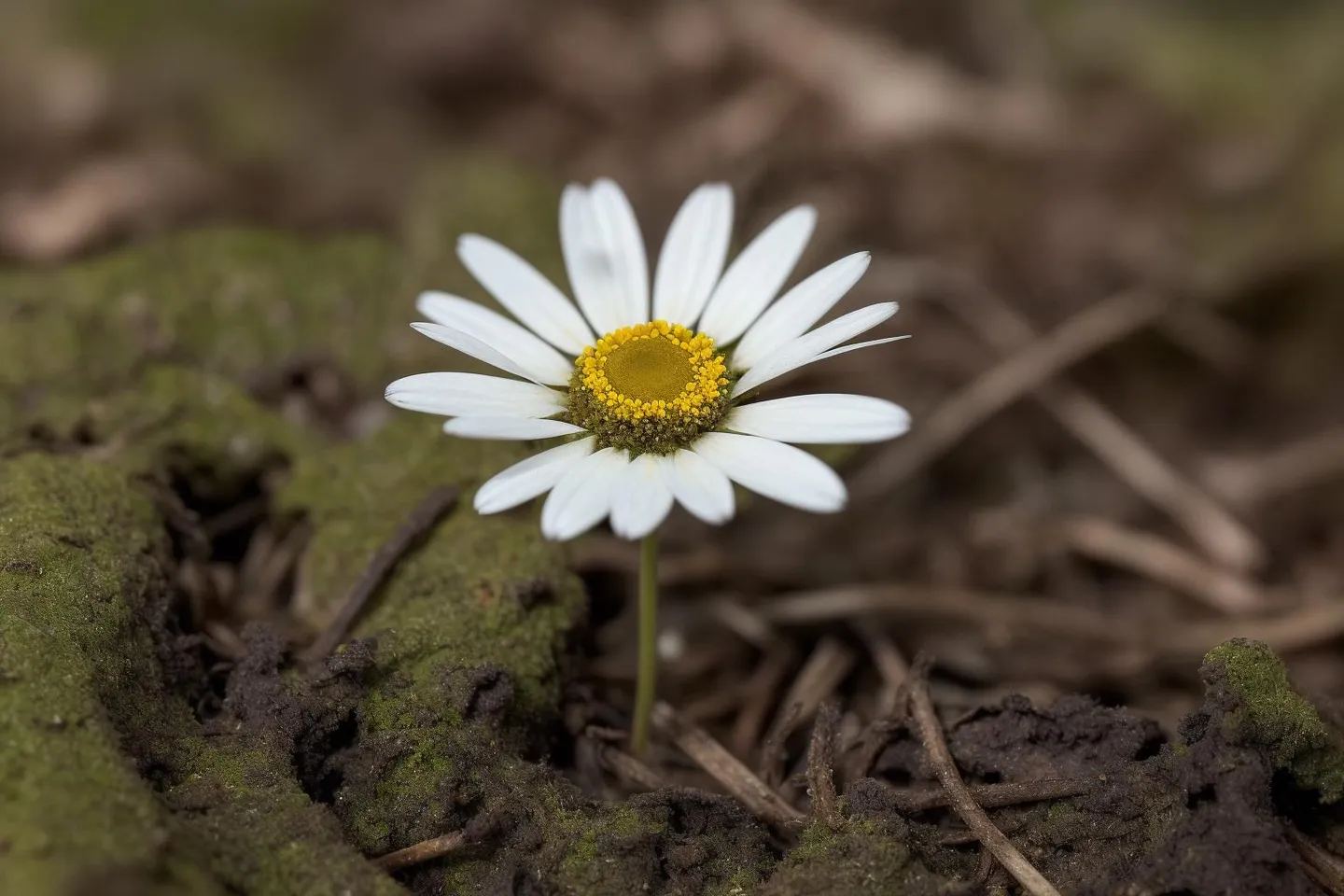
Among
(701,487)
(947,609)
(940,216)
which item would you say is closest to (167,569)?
(701,487)

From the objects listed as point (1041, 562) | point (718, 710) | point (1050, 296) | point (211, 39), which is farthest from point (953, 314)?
point (211, 39)

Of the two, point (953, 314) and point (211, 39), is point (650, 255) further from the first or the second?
point (211, 39)

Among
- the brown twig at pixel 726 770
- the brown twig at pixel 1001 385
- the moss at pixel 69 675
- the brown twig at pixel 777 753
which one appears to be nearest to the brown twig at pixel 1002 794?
the brown twig at pixel 726 770

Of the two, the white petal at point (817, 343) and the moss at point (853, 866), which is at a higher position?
the white petal at point (817, 343)

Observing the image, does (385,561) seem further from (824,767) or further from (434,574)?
(824,767)

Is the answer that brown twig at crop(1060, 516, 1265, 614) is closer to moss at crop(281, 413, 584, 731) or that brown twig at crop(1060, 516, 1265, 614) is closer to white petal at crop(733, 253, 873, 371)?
white petal at crop(733, 253, 873, 371)

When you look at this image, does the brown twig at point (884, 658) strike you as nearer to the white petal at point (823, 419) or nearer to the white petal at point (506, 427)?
the white petal at point (823, 419)
